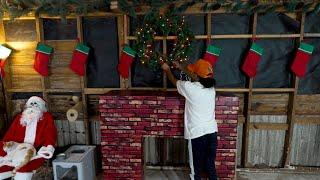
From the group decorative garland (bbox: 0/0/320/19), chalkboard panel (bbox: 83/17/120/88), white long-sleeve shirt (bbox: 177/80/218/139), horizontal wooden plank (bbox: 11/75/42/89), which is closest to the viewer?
white long-sleeve shirt (bbox: 177/80/218/139)

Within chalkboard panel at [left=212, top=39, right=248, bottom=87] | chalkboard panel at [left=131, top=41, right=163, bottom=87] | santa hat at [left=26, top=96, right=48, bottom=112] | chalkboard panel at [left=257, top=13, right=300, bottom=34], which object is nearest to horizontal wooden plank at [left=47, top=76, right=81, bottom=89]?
santa hat at [left=26, top=96, right=48, bottom=112]

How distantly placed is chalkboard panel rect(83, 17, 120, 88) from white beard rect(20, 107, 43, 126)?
2.75 ft

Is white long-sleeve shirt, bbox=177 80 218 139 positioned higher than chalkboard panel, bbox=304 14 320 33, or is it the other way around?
chalkboard panel, bbox=304 14 320 33

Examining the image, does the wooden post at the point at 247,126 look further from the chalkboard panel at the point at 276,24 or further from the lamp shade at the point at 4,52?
the lamp shade at the point at 4,52

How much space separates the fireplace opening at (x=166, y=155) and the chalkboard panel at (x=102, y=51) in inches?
42.3

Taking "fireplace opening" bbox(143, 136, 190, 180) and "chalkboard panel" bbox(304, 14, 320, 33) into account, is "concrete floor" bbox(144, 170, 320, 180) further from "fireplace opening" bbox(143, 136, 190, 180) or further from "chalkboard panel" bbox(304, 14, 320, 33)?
"chalkboard panel" bbox(304, 14, 320, 33)

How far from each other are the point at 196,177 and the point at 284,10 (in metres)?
2.48

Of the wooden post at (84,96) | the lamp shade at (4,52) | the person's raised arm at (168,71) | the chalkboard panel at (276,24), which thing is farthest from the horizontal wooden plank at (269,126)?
the lamp shade at (4,52)

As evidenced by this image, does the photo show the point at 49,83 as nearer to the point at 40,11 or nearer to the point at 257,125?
the point at 40,11

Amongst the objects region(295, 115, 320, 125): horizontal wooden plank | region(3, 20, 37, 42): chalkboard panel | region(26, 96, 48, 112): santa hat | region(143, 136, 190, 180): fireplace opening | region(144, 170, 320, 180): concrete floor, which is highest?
region(3, 20, 37, 42): chalkboard panel

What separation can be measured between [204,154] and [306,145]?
1787 millimetres

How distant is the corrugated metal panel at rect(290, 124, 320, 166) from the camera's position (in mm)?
4586

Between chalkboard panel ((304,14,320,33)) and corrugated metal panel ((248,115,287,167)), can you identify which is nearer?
chalkboard panel ((304,14,320,33))

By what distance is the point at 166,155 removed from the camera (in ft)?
15.8
